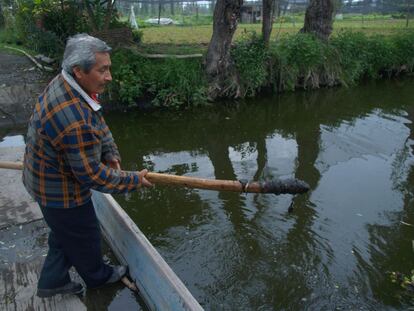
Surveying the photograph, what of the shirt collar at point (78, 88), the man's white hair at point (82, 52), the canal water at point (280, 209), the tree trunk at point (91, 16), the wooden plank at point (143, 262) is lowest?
the canal water at point (280, 209)

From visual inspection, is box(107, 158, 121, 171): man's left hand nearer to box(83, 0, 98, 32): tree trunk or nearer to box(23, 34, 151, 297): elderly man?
box(23, 34, 151, 297): elderly man

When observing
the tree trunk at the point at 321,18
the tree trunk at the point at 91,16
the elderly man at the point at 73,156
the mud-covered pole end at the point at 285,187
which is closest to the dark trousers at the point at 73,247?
the elderly man at the point at 73,156

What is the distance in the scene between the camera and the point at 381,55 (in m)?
12.9

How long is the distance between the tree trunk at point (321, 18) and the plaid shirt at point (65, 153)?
10915mm

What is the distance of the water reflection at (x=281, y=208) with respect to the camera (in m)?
4.08

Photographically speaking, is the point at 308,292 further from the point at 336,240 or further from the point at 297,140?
the point at 297,140

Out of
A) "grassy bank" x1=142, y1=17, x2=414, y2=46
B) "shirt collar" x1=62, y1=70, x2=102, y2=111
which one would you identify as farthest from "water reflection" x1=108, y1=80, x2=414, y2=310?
"grassy bank" x1=142, y1=17, x2=414, y2=46

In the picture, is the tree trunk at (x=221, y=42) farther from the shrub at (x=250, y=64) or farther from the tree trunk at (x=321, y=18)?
the tree trunk at (x=321, y=18)

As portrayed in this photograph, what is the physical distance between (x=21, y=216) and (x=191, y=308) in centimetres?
268

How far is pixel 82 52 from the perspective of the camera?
2.47 metres

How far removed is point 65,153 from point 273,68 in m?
9.33

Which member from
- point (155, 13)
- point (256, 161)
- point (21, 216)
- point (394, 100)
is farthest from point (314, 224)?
point (155, 13)

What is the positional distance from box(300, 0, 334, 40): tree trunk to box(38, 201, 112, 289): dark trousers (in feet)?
35.8

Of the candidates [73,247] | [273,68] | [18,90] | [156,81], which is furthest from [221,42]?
[73,247]
